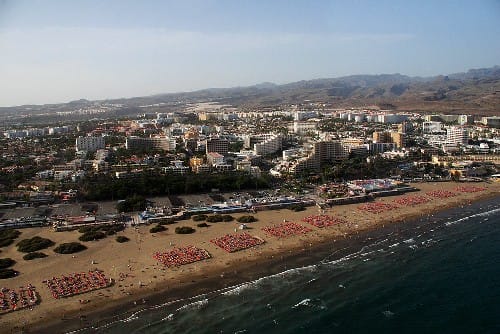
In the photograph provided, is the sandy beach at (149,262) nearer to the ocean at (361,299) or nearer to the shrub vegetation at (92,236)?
the shrub vegetation at (92,236)

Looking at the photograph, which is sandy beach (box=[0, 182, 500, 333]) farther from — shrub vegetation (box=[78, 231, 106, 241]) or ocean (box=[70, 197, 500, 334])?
ocean (box=[70, 197, 500, 334])

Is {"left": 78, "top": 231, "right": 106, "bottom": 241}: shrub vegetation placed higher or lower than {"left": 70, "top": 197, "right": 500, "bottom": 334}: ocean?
higher

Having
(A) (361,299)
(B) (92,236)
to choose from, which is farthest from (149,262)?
(A) (361,299)

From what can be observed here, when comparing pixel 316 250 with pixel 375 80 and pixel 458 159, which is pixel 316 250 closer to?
pixel 458 159

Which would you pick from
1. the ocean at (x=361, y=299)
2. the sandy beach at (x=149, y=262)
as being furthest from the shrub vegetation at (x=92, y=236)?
the ocean at (x=361, y=299)

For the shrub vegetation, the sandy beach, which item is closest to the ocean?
the sandy beach

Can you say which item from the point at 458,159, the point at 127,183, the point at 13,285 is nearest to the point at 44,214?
the point at 127,183
